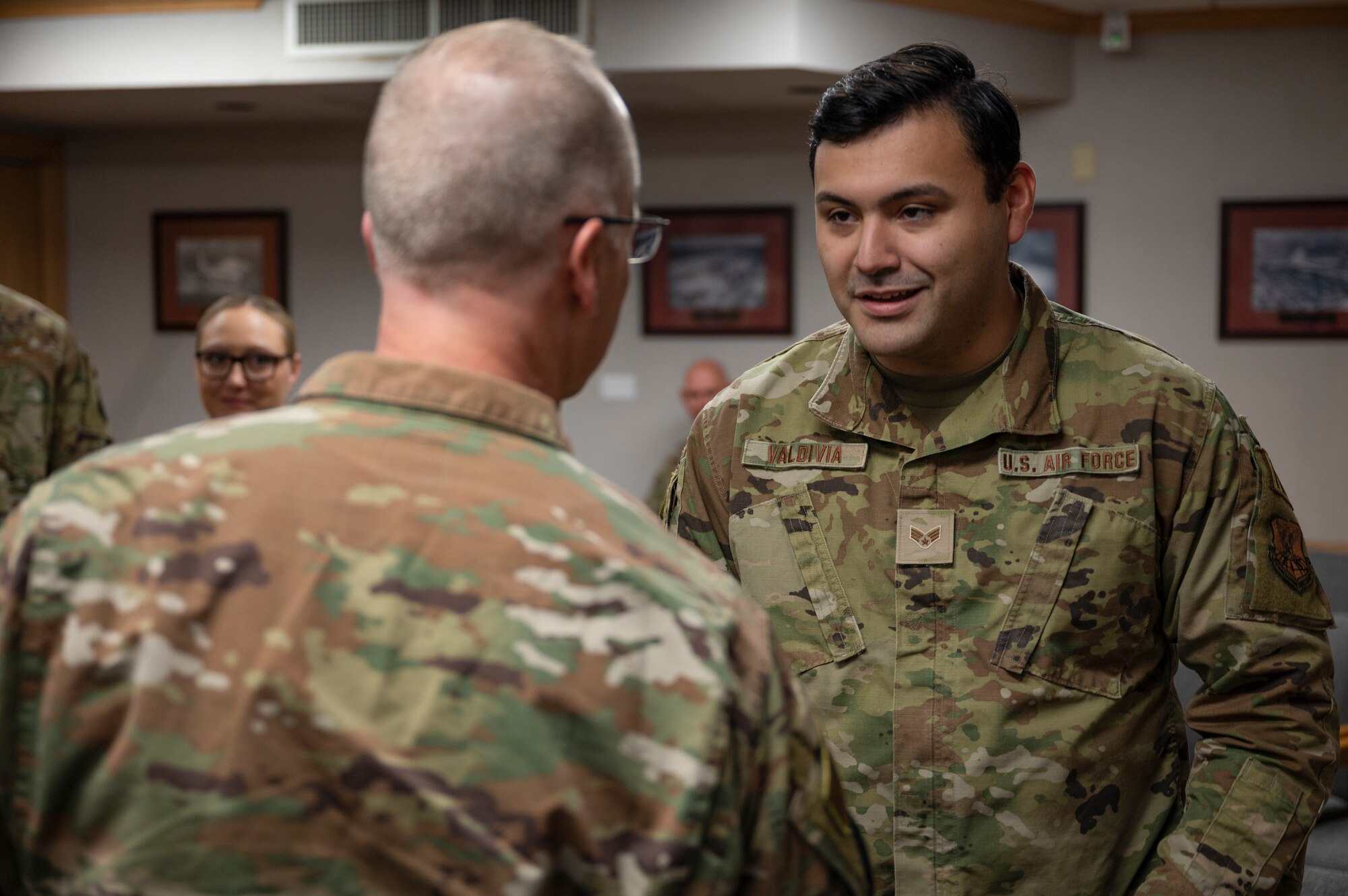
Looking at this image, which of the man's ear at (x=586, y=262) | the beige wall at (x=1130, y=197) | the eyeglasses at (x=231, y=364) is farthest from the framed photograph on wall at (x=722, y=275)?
the man's ear at (x=586, y=262)

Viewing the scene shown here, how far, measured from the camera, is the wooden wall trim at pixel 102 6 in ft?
17.0

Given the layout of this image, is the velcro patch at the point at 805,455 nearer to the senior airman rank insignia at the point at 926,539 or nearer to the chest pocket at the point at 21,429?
the senior airman rank insignia at the point at 926,539

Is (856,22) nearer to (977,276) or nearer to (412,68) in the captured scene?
(977,276)

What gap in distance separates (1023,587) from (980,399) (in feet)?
0.73

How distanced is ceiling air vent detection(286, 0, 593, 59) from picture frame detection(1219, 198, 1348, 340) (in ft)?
9.99

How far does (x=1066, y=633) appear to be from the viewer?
4.57ft

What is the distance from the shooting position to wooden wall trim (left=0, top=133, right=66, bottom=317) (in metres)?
6.72

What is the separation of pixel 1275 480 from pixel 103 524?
1.22 meters

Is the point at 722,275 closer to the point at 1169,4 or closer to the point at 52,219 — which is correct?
the point at 1169,4

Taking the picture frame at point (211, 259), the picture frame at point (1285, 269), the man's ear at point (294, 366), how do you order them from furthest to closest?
the picture frame at point (211, 259) → the picture frame at point (1285, 269) → the man's ear at point (294, 366)

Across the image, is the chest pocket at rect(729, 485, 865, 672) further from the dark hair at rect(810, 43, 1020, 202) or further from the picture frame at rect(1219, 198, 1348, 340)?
the picture frame at rect(1219, 198, 1348, 340)

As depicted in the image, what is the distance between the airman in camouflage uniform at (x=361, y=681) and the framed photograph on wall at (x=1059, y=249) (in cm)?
520

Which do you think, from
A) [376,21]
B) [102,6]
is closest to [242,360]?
[376,21]

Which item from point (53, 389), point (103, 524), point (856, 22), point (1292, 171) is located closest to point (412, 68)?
point (103, 524)
